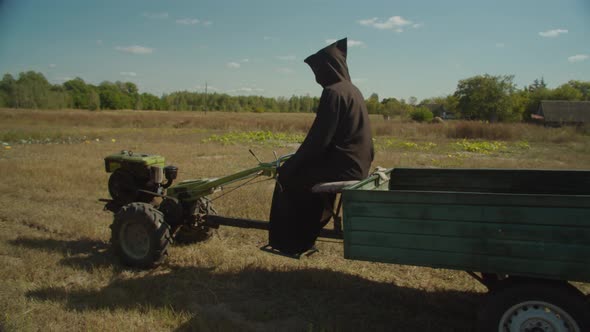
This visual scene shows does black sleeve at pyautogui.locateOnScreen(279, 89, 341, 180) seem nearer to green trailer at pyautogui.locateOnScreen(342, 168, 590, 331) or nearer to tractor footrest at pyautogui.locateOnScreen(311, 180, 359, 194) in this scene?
tractor footrest at pyautogui.locateOnScreen(311, 180, 359, 194)

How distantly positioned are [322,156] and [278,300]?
1.58 meters

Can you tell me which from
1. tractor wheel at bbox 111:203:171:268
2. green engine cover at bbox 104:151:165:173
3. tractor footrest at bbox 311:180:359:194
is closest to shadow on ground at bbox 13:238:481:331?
tractor wheel at bbox 111:203:171:268

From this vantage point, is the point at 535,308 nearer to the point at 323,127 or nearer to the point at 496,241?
the point at 496,241

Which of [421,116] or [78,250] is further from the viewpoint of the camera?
[421,116]

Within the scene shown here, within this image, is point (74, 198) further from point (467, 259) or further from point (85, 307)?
point (467, 259)

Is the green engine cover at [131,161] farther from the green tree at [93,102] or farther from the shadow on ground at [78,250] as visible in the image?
the green tree at [93,102]

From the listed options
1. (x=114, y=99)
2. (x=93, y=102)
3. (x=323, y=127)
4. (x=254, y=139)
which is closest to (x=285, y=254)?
(x=323, y=127)

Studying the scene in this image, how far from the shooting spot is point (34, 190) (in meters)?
9.16

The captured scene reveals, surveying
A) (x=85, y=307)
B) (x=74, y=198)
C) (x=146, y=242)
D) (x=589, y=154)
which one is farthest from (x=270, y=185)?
(x=589, y=154)

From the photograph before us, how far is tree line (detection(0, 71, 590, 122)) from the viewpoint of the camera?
4803 centimetres

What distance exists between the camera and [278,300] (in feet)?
14.3

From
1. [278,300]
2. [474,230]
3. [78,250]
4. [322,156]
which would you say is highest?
[322,156]

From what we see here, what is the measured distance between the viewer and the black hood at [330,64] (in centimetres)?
412

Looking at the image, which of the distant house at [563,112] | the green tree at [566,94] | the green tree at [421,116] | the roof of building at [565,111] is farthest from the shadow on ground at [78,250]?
the green tree at [566,94]
